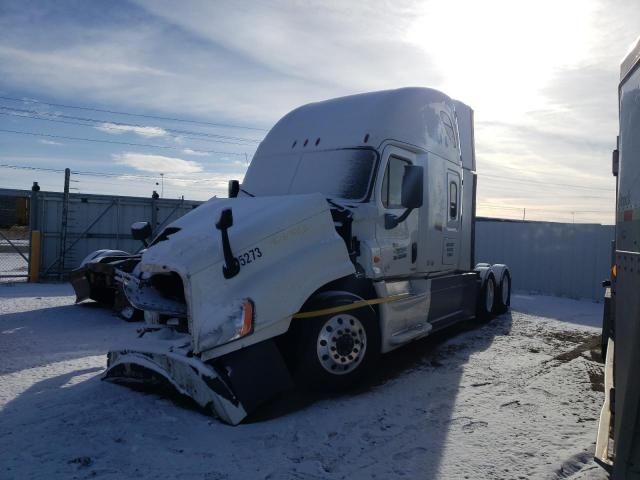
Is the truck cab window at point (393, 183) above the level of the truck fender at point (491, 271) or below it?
above

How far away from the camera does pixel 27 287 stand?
1416 centimetres

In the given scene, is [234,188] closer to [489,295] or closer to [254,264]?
[254,264]

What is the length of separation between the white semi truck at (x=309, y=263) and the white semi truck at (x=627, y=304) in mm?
2585

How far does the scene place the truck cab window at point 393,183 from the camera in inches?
248

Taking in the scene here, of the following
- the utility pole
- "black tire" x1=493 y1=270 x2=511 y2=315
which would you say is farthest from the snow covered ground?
the utility pole

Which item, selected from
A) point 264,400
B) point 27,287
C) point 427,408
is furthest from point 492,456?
point 27,287

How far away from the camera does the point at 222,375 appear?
450 cm

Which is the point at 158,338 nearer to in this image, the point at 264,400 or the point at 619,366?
the point at 264,400

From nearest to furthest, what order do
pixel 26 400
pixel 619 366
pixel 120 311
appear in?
pixel 619 366 < pixel 26 400 < pixel 120 311

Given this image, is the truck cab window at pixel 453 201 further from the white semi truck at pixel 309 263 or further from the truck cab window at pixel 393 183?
the truck cab window at pixel 393 183

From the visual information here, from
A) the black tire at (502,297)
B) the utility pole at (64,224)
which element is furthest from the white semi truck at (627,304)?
the utility pole at (64,224)

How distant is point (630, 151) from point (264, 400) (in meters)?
3.37

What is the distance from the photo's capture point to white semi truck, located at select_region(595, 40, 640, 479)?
273 centimetres

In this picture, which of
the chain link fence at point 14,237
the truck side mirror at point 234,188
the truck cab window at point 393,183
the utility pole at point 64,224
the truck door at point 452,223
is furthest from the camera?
the chain link fence at point 14,237
